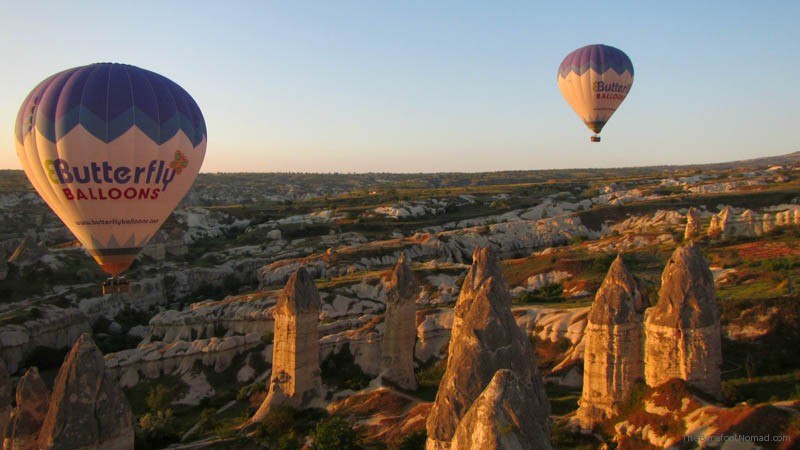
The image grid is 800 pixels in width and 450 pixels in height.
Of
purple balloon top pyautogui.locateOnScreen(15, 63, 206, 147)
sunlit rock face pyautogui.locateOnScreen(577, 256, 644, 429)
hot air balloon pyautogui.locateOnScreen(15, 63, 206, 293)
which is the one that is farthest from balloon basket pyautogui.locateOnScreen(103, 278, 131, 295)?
sunlit rock face pyautogui.locateOnScreen(577, 256, 644, 429)

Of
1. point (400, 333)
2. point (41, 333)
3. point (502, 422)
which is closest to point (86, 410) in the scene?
point (400, 333)

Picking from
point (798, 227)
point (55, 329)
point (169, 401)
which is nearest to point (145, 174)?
point (169, 401)

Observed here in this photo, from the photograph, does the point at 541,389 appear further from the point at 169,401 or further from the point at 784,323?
the point at 169,401

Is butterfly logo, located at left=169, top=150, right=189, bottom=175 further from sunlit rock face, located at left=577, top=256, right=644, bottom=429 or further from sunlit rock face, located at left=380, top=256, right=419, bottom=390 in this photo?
sunlit rock face, located at left=577, top=256, right=644, bottom=429

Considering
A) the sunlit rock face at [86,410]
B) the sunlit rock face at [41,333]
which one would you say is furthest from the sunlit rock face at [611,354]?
the sunlit rock face at [41,333]

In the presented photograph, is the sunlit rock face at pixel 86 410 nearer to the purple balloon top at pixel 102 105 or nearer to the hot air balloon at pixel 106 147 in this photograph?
the hot air balloon at pixel 106 147

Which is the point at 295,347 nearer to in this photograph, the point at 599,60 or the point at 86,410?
the point at 86,410
